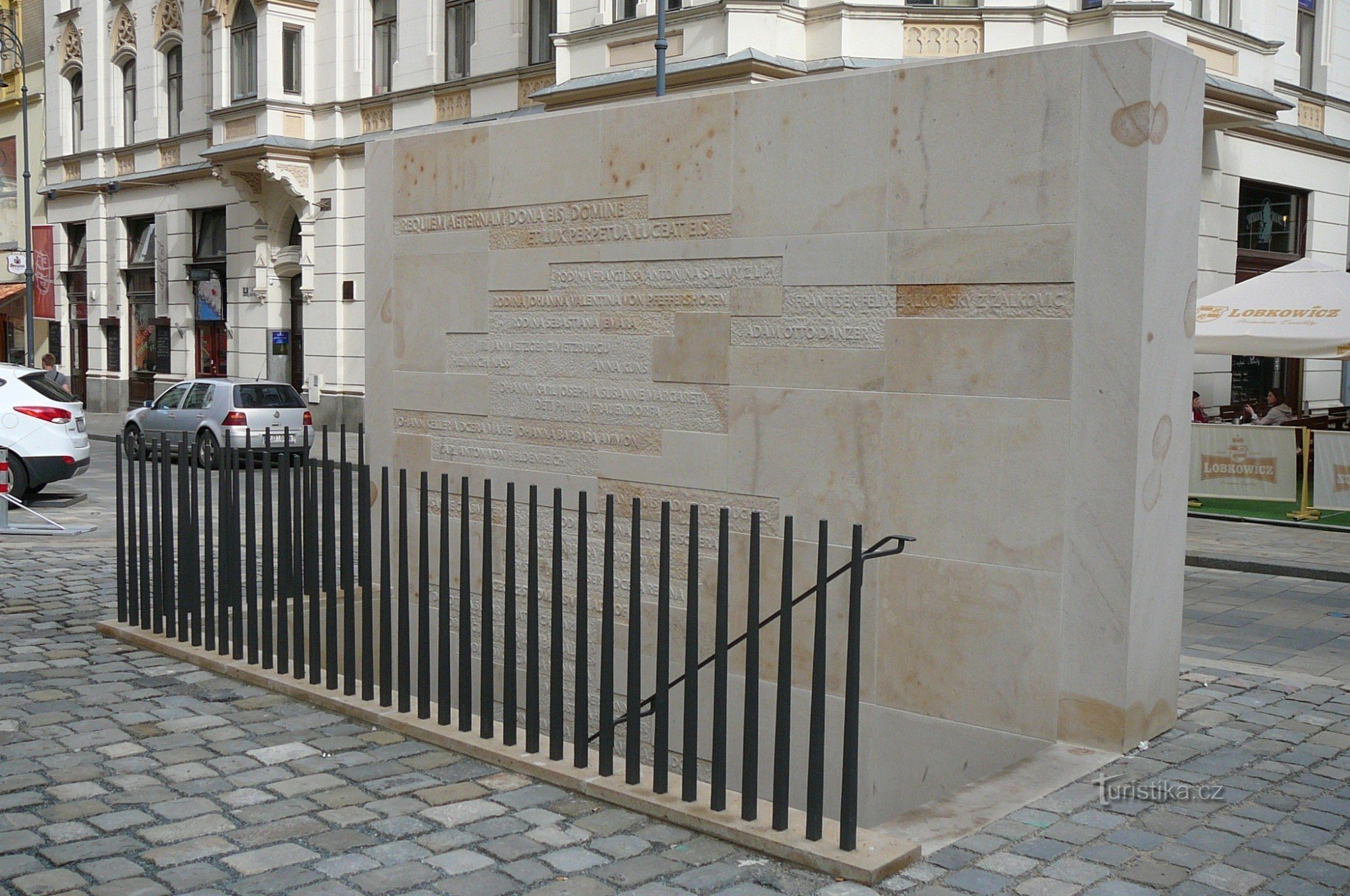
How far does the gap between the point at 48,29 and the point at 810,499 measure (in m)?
36.5

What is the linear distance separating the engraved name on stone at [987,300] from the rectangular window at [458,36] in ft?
65.8

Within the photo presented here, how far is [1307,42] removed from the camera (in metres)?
22.1

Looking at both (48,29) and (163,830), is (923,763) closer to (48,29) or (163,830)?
(163,830)

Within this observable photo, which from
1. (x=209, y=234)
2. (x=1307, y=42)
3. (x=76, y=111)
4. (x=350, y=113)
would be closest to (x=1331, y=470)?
(x=1307, y=42)

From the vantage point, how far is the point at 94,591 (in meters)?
10.1

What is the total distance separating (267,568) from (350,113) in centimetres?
2133

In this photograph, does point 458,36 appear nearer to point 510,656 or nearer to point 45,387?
point 45,387

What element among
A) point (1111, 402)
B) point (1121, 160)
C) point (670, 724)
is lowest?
point (670, 724)

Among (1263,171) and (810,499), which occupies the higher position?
(1263,171)

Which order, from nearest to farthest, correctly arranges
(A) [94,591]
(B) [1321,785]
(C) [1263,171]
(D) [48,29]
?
(B) [1321,785] < (A) [94,591] < (C) [1263,171] < (D) [48,29]

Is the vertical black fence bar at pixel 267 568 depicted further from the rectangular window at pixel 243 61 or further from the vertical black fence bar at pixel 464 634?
the rectangular window at pixel 243 61

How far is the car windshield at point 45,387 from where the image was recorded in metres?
15.9

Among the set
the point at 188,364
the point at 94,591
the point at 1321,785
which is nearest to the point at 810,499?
the point at 1321,785

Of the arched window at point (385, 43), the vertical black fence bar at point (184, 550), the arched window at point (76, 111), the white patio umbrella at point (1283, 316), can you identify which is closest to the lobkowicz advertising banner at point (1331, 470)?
the white patio umbrella at point (1283, 316)
